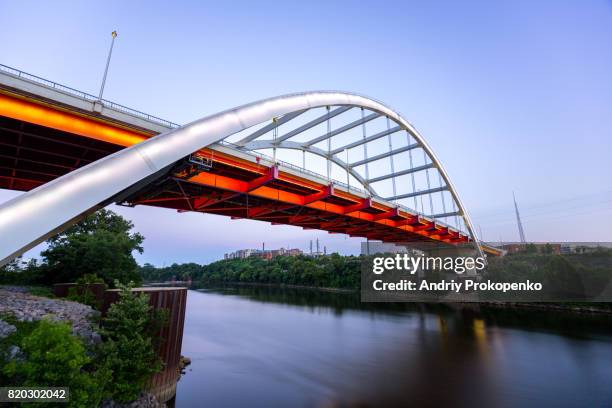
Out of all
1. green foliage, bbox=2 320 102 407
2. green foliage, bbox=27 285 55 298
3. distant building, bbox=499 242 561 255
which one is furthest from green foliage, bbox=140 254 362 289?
green foliage, bbox=2 320 102 407

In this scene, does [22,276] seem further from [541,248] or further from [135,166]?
[541,248]

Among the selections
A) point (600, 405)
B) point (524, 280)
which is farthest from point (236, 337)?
point (524, 280)

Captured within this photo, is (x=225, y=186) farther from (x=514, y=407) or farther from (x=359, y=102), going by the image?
(x=514, y=407)

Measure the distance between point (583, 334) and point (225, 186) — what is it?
2666cm

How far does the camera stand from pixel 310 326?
26.1 m

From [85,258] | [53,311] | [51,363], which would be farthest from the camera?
[85,258]

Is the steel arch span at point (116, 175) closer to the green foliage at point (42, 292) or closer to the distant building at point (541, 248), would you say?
the green foliage at point (42, 292)

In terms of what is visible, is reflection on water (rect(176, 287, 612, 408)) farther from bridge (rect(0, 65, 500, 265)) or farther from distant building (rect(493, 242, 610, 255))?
distant building (rect(493, 242, 610, 255))

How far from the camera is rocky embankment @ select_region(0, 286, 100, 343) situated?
7.12 m

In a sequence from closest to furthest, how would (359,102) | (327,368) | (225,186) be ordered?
1. (225,186)
2. (327,368)
3. (359,102)

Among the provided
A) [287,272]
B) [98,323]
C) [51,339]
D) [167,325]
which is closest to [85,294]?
[98,323]

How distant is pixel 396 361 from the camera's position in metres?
17.0

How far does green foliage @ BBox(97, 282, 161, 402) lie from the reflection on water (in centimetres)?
411

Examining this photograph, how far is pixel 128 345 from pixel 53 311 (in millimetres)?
2208
